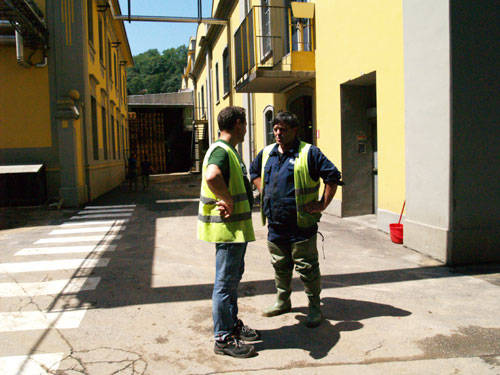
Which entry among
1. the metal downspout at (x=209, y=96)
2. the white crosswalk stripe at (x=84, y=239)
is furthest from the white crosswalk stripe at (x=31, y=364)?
the metal downspout at (x=209, y=96)

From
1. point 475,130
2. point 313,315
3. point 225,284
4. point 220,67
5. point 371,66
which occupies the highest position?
point 220,67

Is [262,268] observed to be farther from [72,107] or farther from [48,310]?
[72,107]

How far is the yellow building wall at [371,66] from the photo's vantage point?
7051mm

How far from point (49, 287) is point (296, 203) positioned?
328 cm

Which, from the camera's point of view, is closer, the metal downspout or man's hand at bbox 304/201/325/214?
man's hand at bbox 304/201/325/214

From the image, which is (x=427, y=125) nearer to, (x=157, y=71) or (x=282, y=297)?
(x=282, y=297)

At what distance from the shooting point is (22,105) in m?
12.3

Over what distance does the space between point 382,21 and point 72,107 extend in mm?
9072

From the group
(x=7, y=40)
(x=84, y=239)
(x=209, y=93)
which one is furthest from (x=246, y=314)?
(x=209, y=93)

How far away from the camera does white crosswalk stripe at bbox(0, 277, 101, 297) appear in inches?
187

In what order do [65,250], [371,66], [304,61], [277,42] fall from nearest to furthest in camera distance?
[65,250]
[371,66]
[304,61]
[277,42]

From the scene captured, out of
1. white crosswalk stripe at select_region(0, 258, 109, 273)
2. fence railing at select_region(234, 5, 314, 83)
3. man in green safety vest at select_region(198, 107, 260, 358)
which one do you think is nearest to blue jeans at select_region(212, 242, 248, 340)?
man in green safety vest at select_region(198, 107, 260, 358)

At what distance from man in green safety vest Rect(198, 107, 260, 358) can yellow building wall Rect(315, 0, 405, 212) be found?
4633 millimetres

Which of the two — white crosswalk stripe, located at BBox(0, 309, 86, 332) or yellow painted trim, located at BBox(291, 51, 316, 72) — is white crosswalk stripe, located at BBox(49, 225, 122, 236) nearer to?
white crosswalk stripe, located at BBox(0, 309, 86, 332)
